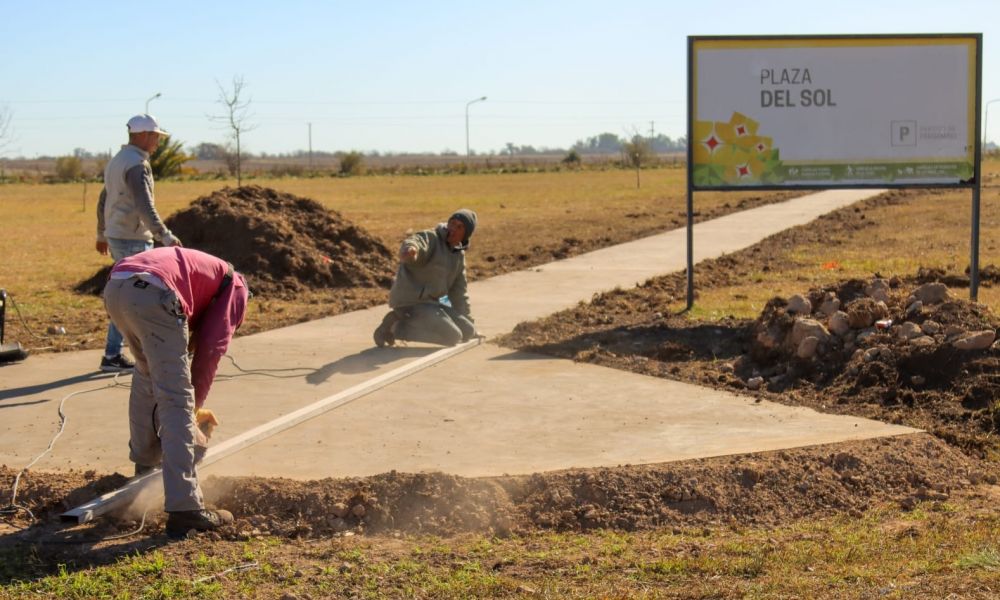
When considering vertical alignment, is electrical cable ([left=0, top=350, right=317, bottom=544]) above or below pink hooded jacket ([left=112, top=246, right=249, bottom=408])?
below

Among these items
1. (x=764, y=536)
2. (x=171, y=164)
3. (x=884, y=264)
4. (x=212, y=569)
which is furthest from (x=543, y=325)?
(x=171, y=164)

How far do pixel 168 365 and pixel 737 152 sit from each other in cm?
837

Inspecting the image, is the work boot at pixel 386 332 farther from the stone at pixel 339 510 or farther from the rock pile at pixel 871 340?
the stone at pixel 339 510

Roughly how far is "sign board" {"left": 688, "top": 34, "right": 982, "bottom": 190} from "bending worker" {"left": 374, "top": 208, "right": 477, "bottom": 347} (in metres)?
3.39

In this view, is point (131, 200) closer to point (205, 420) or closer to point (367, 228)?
point (205, 420)

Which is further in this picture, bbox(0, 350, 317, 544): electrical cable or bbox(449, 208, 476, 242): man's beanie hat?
bbox(449, 208, 476, 242): man's beanie hat

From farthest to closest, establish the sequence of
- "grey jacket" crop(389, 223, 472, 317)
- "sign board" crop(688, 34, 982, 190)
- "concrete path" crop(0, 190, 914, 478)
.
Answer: "sign board" crop(688, 34, 982, 190)
"grey jacket" crop(389, 223, 472, 317)
"concrete path" crop(0, 190, 914, 478)

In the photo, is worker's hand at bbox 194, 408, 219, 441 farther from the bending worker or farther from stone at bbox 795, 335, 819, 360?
stone at bbox 795, 335, 819, 360

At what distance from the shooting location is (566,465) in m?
6.66

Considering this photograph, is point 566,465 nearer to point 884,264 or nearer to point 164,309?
point 164,309

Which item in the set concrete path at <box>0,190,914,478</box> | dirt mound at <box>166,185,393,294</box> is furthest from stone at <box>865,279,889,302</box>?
dirt mound at <box>166,185,393,294</box>

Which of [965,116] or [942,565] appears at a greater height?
[965,116]

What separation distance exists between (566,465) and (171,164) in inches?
3008

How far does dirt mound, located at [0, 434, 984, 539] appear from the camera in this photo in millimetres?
5840
